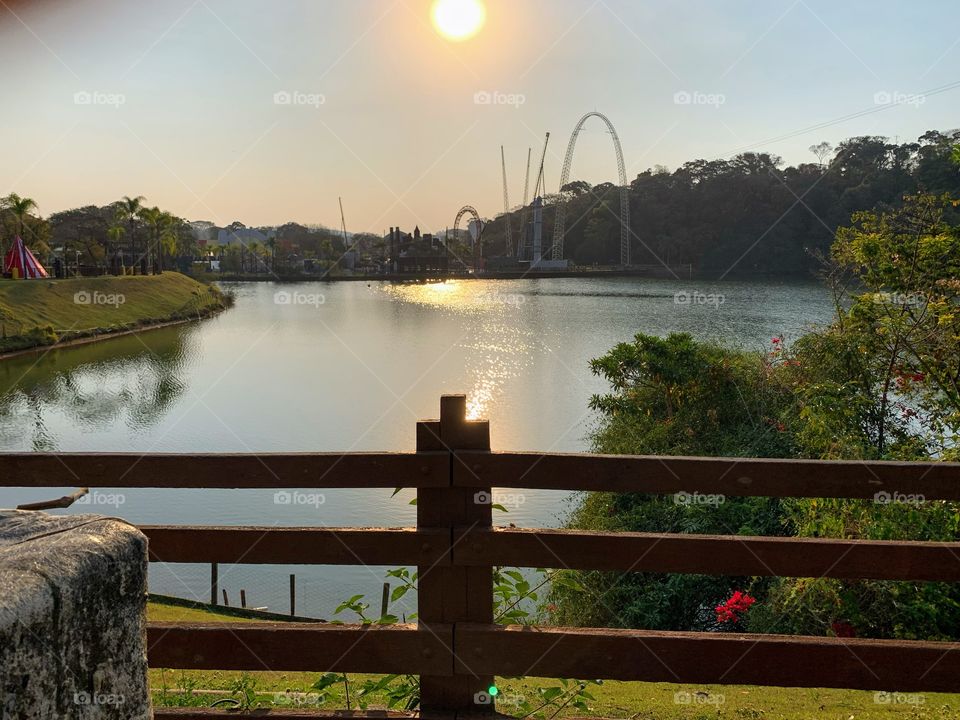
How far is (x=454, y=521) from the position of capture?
316cm

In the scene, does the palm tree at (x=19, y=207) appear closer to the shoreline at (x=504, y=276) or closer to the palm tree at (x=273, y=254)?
the shoreline at (x=504, y=276)

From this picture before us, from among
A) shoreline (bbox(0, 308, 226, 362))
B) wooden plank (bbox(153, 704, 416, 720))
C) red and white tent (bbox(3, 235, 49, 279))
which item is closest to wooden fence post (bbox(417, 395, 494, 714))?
wooden plank (bbox(153, 704, 416, 720))

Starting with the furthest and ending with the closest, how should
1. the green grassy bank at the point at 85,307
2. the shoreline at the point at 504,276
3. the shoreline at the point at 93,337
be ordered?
1. the shoreline at the point at 504,276
2. the green grassy bank at the point at 85,307
3. the shoreline at the point at 93,337

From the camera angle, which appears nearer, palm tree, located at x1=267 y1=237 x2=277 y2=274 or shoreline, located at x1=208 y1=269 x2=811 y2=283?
shoreline, located at x1=208 y1=269 x2=811 y2=283

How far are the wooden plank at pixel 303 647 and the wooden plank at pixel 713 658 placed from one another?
140 millimetres

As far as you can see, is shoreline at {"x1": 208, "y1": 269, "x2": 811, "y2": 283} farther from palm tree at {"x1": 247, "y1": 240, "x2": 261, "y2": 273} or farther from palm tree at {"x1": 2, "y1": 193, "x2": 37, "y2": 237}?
palm tree at {"x1": 2, "y1": 193, "x2": 37, "y2": 237}

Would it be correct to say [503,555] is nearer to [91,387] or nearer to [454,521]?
[454,521]

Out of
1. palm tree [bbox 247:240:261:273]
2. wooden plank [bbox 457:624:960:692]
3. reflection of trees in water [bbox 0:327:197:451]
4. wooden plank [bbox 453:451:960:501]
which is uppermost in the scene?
palm tree [bbox 247:240:261:273]

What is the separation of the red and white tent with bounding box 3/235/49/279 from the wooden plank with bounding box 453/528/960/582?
73.3m

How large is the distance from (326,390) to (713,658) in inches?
1364

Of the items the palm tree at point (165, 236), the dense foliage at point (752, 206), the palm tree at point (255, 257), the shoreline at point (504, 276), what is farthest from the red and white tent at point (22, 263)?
the palm tree at point (255, 257)

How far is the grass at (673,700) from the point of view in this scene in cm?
393

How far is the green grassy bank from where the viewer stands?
54.3m

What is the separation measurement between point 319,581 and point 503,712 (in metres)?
15.3
